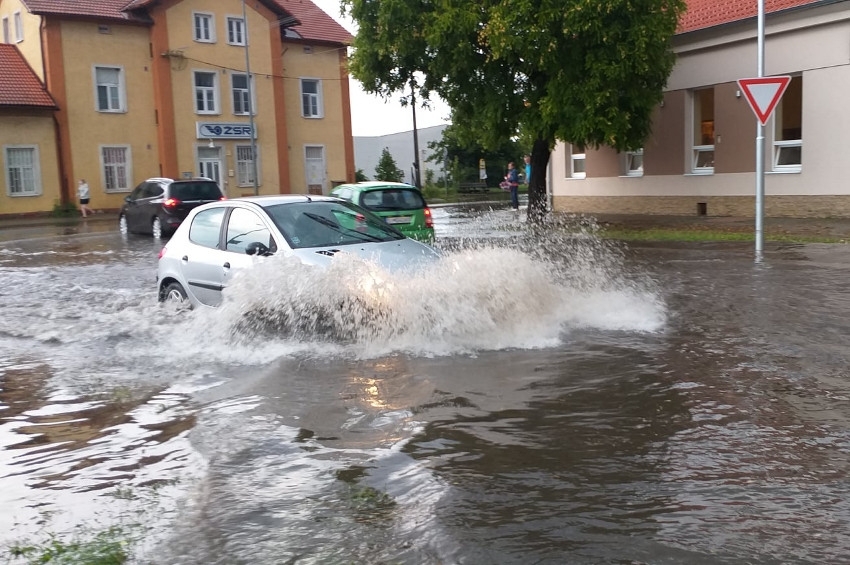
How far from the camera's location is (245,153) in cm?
4422

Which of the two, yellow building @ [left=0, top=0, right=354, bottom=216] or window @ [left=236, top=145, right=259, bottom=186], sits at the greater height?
yellow building @ [left=0, top=0, right=354, bottom=216]

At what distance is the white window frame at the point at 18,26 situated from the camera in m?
39.2

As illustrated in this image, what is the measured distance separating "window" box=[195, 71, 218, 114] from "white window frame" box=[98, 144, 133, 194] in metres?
4.06

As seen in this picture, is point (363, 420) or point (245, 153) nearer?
point (363, 420)

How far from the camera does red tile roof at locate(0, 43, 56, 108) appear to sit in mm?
36750

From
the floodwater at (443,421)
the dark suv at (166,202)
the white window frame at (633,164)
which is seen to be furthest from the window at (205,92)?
the floodwater at (443,421)

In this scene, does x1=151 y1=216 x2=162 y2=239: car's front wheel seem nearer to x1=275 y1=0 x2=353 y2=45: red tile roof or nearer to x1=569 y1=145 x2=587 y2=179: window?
x1=569 y1=145 x2=587 y2=179: window

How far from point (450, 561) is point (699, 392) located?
3.31 meters

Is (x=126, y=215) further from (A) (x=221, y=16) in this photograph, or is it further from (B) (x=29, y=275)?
(A) (x=221, y=16)

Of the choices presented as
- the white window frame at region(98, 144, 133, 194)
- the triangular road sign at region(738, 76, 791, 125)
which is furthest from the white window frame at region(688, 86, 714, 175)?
the white window frame at region(98, 144, 133, 194)

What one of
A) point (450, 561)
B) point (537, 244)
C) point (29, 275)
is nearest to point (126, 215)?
point (29, 275)

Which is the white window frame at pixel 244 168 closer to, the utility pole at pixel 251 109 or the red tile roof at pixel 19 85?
the utility pole at pixel 251 109

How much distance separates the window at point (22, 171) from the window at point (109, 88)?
377 centimetres

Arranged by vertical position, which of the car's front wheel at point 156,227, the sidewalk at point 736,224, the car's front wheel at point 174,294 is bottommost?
the sidewalk at point 736,224
